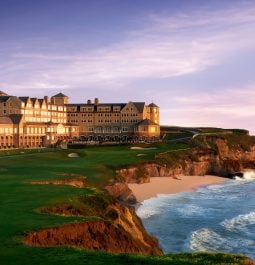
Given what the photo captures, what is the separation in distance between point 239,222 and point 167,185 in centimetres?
3377

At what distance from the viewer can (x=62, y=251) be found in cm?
2697

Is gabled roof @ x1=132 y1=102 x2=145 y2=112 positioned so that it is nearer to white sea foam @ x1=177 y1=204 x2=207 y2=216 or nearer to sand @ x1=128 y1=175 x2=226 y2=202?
sand @ x1=128 y1=175 x2=226 y2=202

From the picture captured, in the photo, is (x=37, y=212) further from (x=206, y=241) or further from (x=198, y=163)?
(x=198, y=163)

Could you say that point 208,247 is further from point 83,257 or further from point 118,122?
point 118,122

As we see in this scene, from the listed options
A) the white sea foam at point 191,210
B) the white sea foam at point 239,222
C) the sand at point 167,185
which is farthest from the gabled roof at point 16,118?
the white sea foam at point 239,222

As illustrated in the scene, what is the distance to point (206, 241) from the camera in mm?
46906

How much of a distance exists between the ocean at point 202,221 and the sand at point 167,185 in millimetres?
2535

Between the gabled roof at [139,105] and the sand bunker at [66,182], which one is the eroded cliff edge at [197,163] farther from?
the gabled roof at [139,105]

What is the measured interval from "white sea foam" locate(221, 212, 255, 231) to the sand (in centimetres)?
1725

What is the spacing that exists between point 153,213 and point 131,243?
89.1 feet

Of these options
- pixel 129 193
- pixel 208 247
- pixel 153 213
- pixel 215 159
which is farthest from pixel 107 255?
pixel 215 159

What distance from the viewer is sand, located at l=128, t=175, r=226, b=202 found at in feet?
260

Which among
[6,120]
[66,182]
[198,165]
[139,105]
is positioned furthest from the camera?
[139,105]

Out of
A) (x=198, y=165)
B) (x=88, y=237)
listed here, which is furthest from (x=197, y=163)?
(x=88, y=237)
